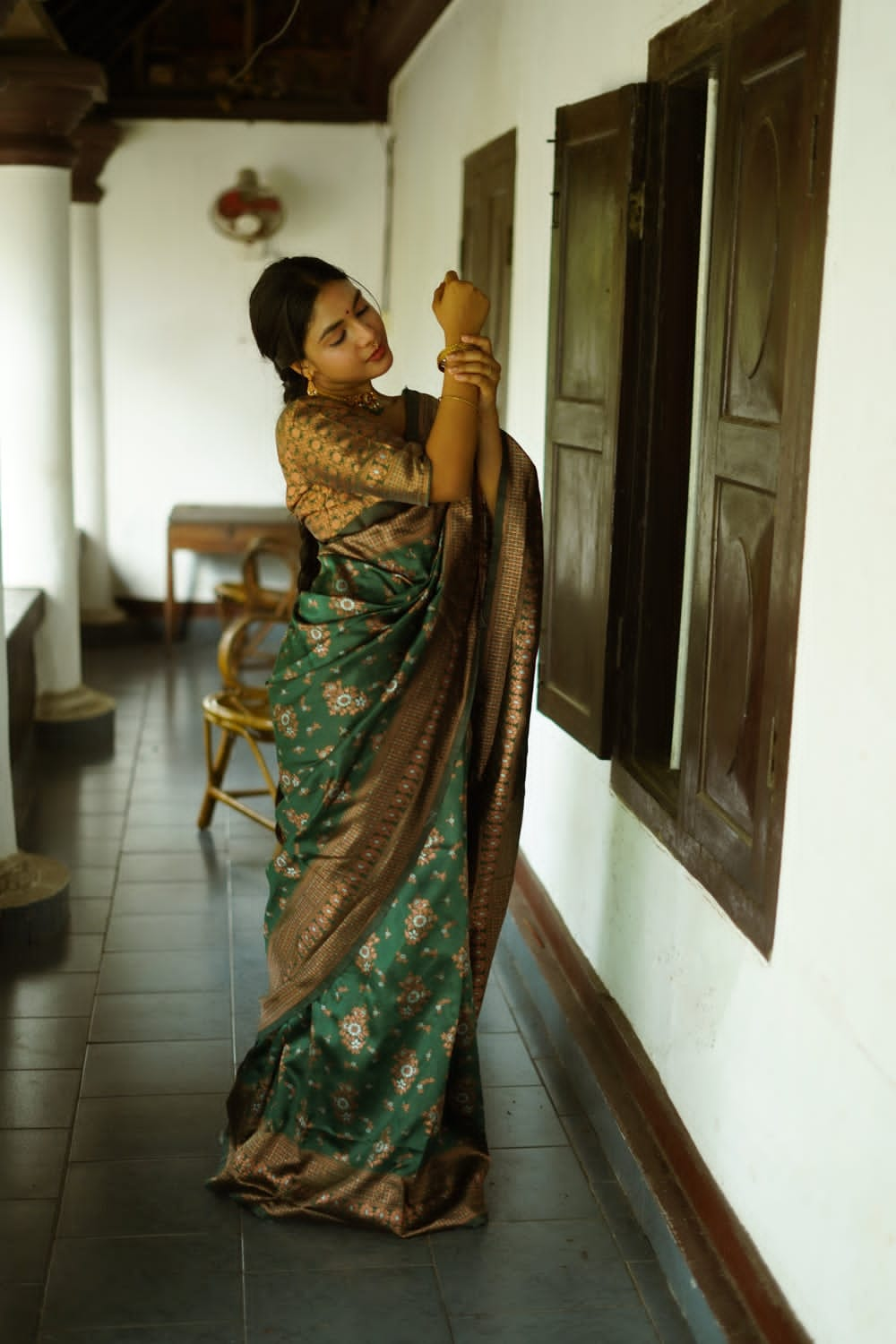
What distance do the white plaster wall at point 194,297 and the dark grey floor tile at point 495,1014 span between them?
5.22 metres

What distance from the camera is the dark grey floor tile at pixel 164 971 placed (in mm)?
4105

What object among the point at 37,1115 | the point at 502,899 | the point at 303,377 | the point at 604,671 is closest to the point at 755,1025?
the point at 502,899

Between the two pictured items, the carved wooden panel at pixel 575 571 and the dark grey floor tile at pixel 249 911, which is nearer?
the carved wooden panel at pixel 575 571

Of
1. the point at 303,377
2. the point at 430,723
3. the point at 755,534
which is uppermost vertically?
the point at 303,377

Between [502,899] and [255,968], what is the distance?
55.3 inches

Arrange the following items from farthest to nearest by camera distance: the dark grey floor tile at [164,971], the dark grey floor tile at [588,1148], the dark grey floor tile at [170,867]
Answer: the dark grey floor tile at [170,867] < the dark grey floor tile at [164,971] < the dark grey floor tile at [588,1148]

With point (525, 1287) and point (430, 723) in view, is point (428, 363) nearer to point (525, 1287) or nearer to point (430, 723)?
point (430, 723)

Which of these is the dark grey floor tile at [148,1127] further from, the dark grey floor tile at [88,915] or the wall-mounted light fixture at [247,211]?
the wall-mounted light fixture at [247,211]

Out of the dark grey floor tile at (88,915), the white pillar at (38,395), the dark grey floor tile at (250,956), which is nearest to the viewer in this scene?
the dark grey floor tile at (250,956)

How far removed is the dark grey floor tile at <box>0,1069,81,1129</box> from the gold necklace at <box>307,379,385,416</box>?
5.47ft

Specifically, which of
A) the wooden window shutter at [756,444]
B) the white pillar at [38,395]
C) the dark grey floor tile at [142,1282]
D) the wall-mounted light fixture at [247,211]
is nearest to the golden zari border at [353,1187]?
the dark grey floor tile at [142,1282]

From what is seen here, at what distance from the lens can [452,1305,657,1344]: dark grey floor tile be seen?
8.68 feet

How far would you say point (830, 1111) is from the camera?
86.3 inches

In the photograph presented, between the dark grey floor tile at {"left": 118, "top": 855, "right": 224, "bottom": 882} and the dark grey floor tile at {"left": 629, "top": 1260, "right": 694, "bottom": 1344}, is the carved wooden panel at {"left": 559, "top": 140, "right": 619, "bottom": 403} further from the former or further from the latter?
the dark grey floor tile at {"left": 118, "top": 855, "right": 224, "bottom": 882}
